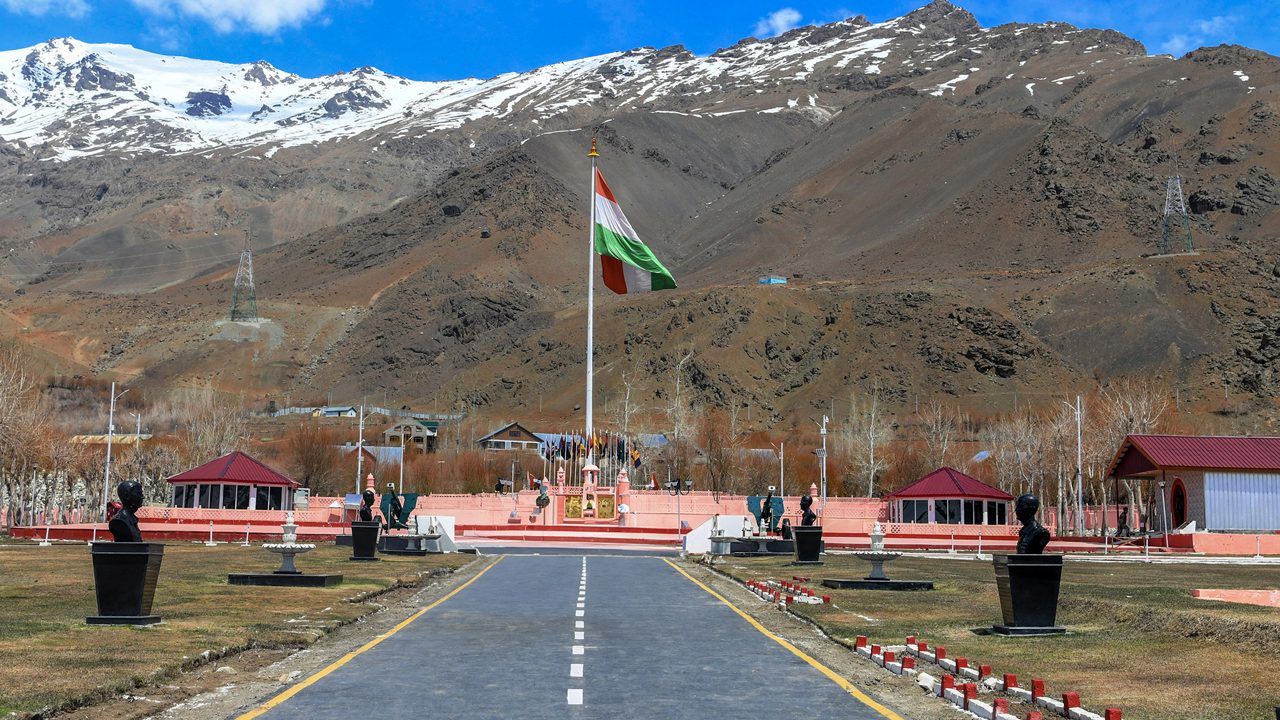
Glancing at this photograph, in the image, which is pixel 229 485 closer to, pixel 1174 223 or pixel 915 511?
pixel 915 511

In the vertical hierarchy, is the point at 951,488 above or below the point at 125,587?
above

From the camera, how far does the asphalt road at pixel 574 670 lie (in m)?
13.1

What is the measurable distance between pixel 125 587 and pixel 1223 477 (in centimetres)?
5384

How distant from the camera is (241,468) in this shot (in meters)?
70.2

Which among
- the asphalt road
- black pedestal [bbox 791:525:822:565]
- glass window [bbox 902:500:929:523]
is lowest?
the asphalt road

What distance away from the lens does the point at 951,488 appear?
225 feet

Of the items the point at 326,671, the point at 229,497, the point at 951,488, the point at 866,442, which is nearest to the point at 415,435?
the point at 866,442

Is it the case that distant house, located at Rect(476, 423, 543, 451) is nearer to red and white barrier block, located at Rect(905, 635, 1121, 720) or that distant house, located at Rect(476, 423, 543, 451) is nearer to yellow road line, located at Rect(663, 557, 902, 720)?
yellow road line, located at Rect(663, 557, 902, 720)

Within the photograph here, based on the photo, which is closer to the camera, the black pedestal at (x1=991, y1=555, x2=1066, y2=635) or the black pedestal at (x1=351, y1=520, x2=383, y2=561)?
the black pedestal at (x1=991, y1=555, x2=1066, y2=635)

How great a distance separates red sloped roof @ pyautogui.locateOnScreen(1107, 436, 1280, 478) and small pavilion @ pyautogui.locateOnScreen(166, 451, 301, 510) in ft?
140

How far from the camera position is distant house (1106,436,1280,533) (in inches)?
2399

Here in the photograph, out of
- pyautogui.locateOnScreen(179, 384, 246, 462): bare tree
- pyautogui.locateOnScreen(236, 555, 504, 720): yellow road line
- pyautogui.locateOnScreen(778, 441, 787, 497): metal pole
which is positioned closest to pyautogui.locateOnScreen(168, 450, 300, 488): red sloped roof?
pyautogui.locateOnScreen(179, 384, 246, 462): bare tree

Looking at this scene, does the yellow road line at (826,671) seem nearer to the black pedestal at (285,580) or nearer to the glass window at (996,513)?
the black pedestal at (285,580)

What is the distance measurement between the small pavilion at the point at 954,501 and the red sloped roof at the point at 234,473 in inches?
1299
